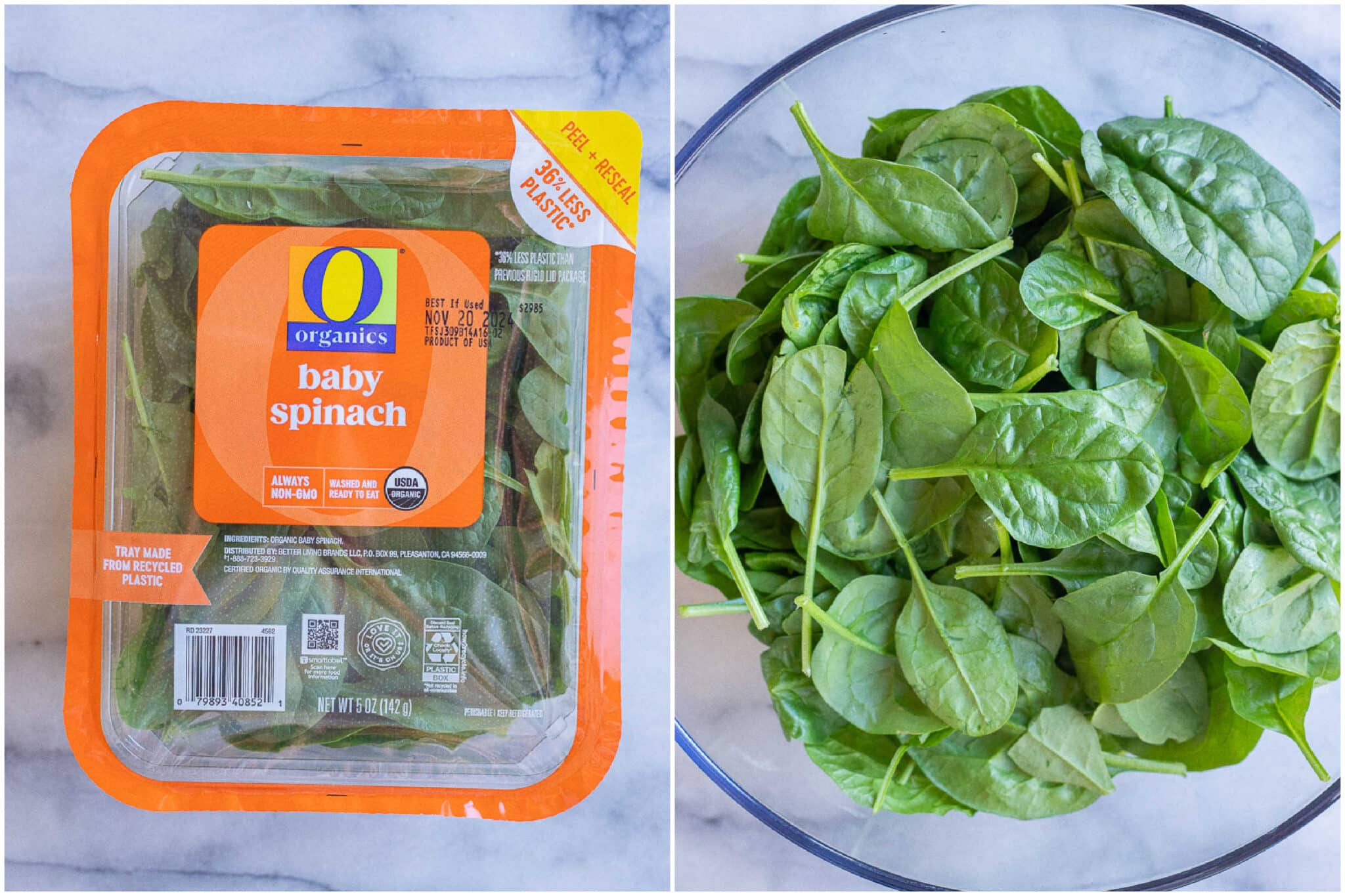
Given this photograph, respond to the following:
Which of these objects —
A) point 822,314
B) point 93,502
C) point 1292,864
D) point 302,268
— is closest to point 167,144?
point 302,268

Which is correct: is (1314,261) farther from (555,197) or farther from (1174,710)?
(555,197)

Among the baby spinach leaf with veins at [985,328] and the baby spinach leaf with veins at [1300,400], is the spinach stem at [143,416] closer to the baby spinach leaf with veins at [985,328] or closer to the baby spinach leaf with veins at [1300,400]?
the baby spinach leaf with veins at [985,328]

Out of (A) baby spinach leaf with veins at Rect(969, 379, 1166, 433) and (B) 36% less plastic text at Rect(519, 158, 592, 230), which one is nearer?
(A) baby spinach leaf with veins at Rect(969, 379, 1166, 433)


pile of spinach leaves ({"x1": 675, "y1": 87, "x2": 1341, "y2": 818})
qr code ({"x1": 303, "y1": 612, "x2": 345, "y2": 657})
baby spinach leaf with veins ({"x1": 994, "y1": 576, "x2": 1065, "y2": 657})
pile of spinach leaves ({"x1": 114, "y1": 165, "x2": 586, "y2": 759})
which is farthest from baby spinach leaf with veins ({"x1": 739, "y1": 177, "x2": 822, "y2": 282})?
qr code ({"x1": 303, "y1": 612, "x2": 345, "y2": 657})

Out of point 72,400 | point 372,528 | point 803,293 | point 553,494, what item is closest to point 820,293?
point 803,293

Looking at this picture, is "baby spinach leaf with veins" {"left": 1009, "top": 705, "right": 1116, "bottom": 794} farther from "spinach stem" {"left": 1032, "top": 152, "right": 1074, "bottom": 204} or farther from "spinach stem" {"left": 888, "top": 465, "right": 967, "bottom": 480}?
"spinach stem" {"left": 1032, "top": 152, "right": 1074, "bottom": 204}
